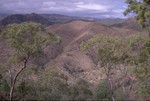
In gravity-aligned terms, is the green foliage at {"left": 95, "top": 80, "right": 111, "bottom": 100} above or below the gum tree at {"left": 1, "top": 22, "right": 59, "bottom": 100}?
below

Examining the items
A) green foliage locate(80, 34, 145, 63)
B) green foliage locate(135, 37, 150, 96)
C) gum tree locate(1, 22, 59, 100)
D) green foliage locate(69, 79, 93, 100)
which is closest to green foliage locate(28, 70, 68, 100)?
green foliage locate(69, 79, 93, 100)

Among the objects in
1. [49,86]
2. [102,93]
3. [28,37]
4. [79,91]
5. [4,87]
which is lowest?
[102,93]

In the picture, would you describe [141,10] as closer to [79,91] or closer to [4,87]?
[4,87]

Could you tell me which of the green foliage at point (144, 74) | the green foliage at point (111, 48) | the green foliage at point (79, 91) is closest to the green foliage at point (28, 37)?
the green foliage at point (111, 48)

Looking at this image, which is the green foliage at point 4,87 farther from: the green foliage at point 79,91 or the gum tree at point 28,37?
the gum tree at point 28,37

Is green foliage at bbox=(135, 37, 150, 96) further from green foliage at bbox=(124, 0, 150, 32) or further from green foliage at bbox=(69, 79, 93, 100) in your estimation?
green foliage at bbox=(69, 79, 93, 100)

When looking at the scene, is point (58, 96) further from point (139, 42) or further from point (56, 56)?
point (56, 56)

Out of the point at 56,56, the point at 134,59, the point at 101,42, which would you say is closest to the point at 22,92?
the point at 101,42

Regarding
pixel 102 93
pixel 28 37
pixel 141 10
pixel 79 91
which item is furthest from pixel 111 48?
pixel 102 93

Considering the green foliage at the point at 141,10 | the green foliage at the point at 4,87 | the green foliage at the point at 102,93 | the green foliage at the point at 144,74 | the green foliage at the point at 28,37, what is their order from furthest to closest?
the green foliage at the point at 102,93
the green foliage at the point at 4,87
the green foliage at the point at 28,37
the green foliage at the point at 144,74
the green foliage at the point at 141,10
